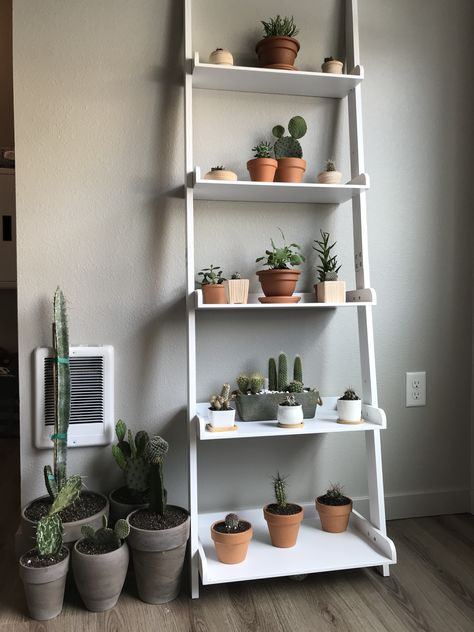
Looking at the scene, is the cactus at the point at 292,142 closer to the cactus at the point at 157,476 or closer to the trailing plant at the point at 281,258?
the trailing plant at the point at 281,258

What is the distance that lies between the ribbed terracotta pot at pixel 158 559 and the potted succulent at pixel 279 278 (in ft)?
2.25

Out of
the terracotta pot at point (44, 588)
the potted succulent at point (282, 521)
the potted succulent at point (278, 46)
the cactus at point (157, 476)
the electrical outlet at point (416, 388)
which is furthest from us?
the electrical outlet at point (416, 388)

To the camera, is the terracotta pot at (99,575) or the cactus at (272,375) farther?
the cactus at (272,375)

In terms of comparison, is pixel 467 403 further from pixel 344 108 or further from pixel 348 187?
pixel 344 108

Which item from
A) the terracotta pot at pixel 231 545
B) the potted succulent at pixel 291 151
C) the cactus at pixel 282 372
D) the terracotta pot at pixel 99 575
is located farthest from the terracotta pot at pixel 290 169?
the terracotta pot at pixel 99 575

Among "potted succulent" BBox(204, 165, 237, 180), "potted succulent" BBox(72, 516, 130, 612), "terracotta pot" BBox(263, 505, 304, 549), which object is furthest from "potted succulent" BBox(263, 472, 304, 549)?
"potted succulent" BBox(204, 165, 237, 180)

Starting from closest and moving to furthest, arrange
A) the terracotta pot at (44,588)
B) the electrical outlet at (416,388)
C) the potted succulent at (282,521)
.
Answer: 1. the terracotta pot at (44,588)
2. the potted succulent at (282,521)
3. the electrical outlet at (416,388)

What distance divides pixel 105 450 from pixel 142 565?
394 millimetres

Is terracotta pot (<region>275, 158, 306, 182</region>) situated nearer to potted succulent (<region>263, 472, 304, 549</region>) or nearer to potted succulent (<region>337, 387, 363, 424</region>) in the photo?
potted succulent (<region>337, 387, 363, 424</region>)

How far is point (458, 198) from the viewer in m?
1.93

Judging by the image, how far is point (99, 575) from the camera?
4.46ft

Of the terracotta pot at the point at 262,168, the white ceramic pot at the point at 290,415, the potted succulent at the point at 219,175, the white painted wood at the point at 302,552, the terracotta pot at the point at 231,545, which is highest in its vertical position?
the terracotta pot at the point at 262,168

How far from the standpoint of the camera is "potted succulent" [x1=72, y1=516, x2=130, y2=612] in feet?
4.44

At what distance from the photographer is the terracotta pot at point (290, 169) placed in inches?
64.8
